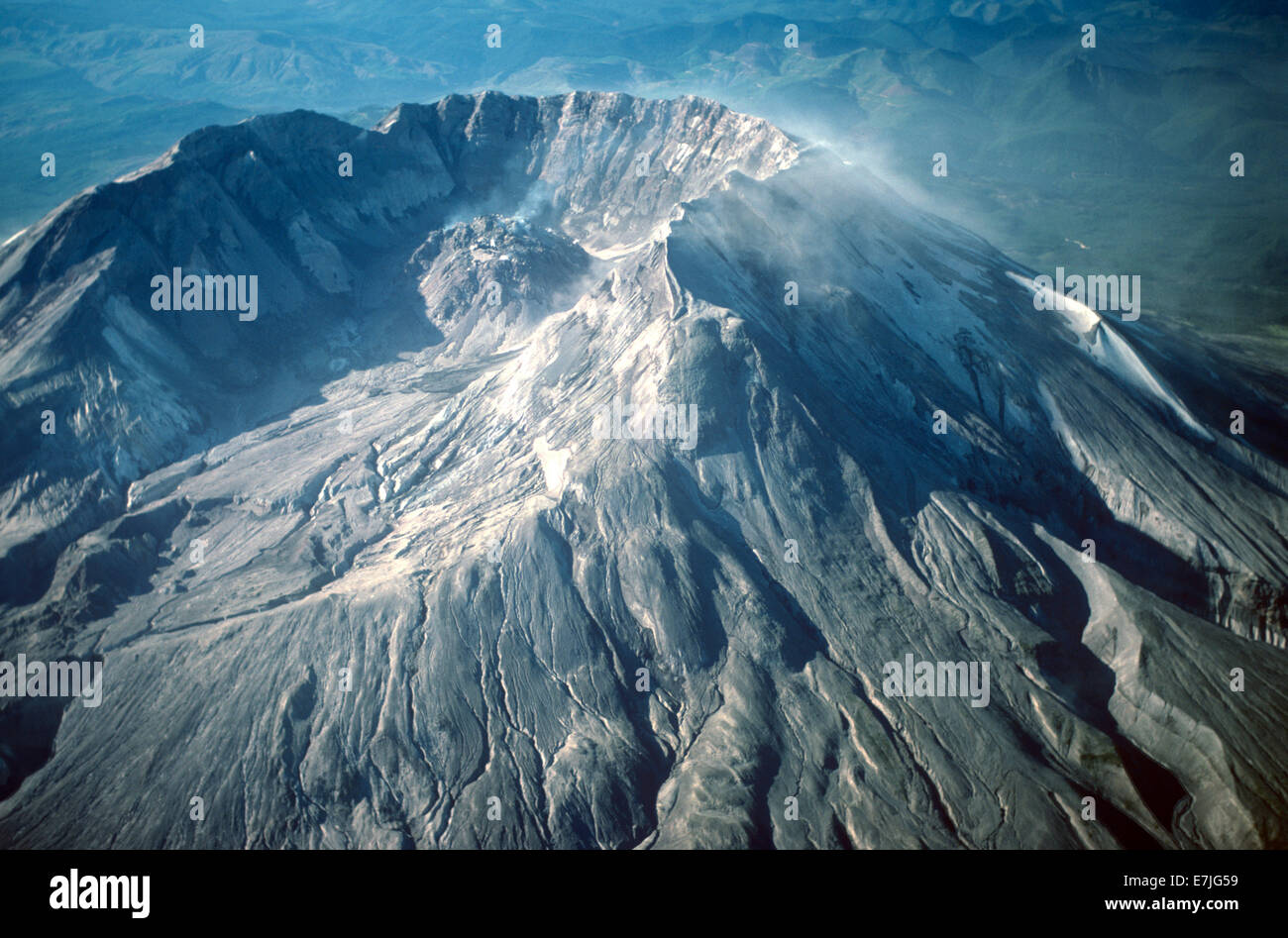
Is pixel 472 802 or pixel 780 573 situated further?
pixel 780 573

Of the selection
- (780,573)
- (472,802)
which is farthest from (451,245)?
(472,802)

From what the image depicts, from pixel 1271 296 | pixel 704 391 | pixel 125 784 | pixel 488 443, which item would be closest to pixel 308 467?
pixel 488 443


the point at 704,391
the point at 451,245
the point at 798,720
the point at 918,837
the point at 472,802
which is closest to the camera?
the point at 918,837

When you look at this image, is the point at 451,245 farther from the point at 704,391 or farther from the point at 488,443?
the point at 704,391

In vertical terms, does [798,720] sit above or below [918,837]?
above

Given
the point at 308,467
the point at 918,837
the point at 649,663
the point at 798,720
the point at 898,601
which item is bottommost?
the point at 918,837

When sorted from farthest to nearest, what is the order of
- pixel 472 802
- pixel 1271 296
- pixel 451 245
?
pixel 1271 296 → pixel 451 245 → pixel 472 802
